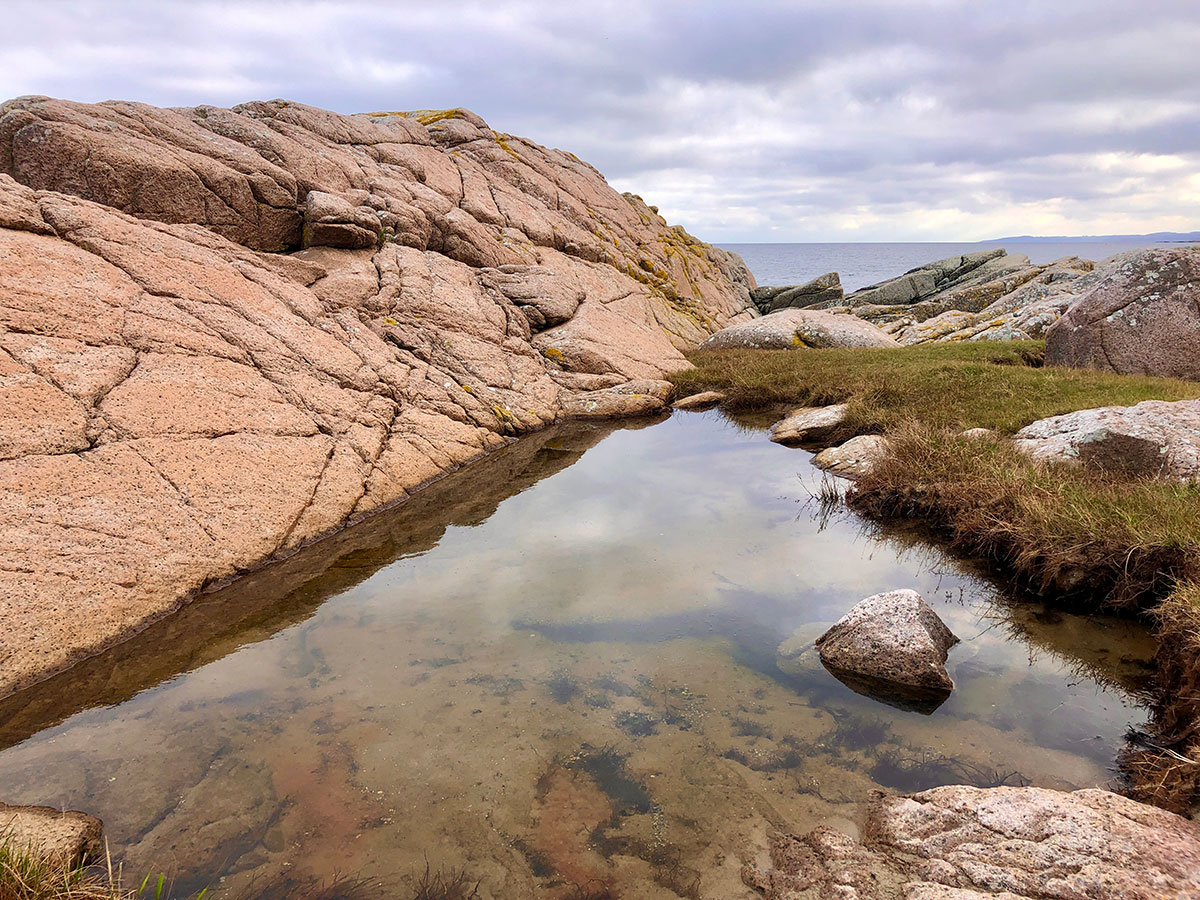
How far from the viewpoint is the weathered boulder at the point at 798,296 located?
141ft

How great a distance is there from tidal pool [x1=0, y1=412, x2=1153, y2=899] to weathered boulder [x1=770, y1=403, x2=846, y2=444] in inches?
224

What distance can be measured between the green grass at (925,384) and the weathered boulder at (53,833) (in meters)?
12.9

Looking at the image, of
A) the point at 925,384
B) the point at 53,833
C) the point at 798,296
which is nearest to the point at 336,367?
the point at 53,833

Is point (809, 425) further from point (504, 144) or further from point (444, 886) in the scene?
point (504, 144)

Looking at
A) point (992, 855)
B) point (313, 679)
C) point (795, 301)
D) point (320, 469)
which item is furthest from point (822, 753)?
point (795, 301)

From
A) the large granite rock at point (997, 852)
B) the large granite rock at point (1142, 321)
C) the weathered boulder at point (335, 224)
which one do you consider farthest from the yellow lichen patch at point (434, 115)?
the large granite rock at point (997, 852)

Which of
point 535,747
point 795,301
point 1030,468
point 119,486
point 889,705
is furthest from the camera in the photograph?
point 795,301

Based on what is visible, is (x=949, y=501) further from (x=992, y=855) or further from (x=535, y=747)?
(x=535, y=747)

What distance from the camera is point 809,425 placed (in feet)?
47.8

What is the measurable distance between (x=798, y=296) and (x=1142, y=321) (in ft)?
90.6

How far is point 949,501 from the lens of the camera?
371 inches

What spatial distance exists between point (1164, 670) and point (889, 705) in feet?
8.28

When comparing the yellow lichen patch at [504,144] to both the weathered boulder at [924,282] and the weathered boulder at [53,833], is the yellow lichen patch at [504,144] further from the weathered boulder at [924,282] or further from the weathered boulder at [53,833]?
the weathered boulder at [924,282]

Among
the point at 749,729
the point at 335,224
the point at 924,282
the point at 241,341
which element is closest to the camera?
the point at 749,729
